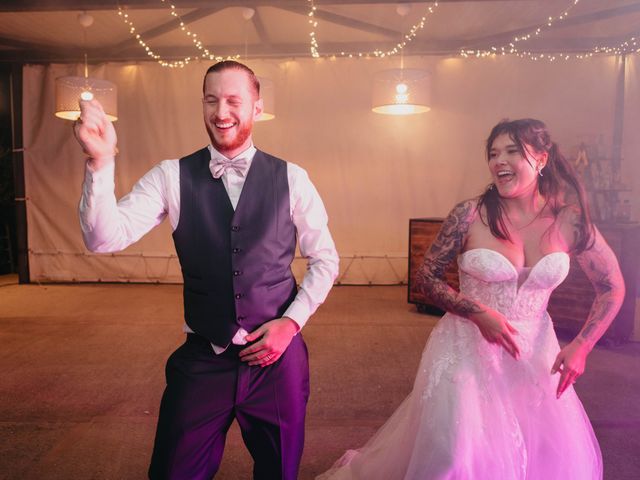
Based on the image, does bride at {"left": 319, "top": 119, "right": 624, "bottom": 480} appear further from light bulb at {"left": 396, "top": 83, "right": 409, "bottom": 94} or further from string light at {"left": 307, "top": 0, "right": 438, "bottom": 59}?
string light at {"left": 307, "top": 0, "right": 438, "bottom": 59}

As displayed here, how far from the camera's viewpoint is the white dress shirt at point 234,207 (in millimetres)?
1492

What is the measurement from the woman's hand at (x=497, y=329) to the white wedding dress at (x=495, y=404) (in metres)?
0.09

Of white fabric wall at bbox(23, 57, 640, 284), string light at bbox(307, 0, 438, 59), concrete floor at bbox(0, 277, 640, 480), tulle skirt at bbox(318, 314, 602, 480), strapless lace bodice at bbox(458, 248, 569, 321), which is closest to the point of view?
tulle skirt at bbox(318, 314, 602, 480)

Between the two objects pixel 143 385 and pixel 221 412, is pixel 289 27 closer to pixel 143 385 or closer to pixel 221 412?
pixel 143 385

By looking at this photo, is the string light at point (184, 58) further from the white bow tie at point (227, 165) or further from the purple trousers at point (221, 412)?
the purple trousers at point (221, 412)

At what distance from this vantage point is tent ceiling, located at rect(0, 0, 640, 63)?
5.90 metres

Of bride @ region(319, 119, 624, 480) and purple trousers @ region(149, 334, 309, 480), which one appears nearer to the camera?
purple trousers @ region(149, 334, 309, 480)

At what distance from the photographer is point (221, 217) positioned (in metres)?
1.67

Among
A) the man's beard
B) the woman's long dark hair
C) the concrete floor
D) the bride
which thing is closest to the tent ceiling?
the concrete floor

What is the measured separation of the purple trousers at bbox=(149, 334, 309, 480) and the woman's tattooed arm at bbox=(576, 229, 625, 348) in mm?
1183

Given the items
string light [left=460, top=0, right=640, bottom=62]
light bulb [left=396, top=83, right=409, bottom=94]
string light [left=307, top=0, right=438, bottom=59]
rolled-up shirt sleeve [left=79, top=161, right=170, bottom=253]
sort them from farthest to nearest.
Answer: string light [left=460, top=0, right=640, bottom=62] < string light [left=307, top=0, right=438, bottom=59] < light bulb [left=396, top=83, right=409, bottom=94] < rolled-up shirt sleeve [left=79, top=161, right=170, bottom=253]

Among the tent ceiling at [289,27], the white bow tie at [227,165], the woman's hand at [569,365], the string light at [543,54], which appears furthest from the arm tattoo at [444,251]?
A: the string light at [543,54]

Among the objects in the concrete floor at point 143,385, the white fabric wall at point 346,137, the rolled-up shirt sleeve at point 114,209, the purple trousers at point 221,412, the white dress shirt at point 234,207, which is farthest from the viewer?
the white fabric wall at point 346,137

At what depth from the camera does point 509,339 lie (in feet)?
6.26
